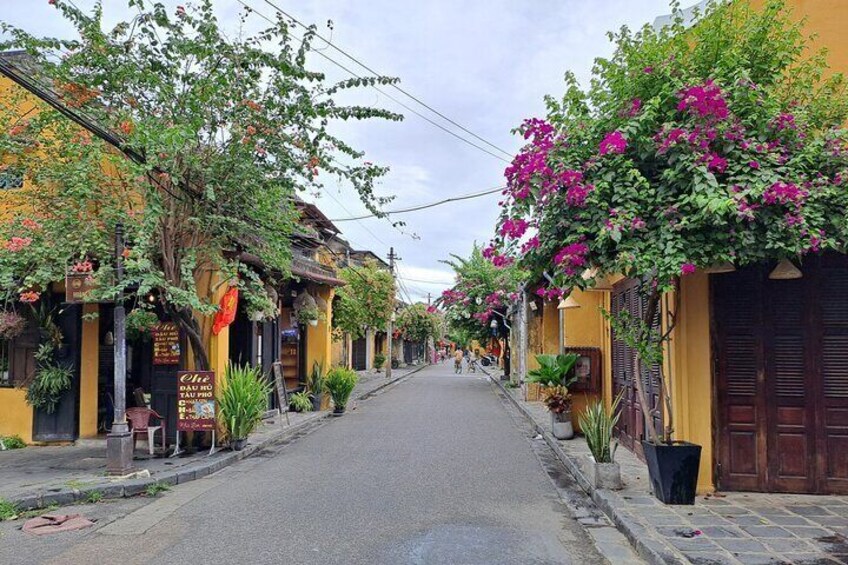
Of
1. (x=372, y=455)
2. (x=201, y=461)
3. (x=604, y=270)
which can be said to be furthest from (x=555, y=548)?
(x=201, y=461)

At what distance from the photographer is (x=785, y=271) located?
7.22 m

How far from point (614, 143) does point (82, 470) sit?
8462 millimetres

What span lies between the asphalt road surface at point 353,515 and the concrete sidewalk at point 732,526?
1.73ft

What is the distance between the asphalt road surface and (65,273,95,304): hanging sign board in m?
3.02

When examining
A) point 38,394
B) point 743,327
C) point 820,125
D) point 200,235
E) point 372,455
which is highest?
point 820,125

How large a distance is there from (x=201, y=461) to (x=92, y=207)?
432 centimetres

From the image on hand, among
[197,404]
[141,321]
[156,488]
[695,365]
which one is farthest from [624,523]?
[141,321]

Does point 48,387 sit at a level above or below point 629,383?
below

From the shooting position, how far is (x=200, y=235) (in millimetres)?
10562

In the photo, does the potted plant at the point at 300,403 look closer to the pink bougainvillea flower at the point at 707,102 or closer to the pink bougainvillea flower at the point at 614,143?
the pink bougainvillea flower at the point at 614,143

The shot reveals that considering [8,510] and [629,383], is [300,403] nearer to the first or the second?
[629,383]

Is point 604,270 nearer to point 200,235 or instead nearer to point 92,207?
point 200,235

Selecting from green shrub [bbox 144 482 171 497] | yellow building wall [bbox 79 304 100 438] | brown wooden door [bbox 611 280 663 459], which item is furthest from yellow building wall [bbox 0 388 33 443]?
brown wooden door [bbox 611 280 663 459]

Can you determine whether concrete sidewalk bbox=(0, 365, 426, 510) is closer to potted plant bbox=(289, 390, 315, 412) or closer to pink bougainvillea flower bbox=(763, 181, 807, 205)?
potted plant bbox=(289, 390, 315, 412)
